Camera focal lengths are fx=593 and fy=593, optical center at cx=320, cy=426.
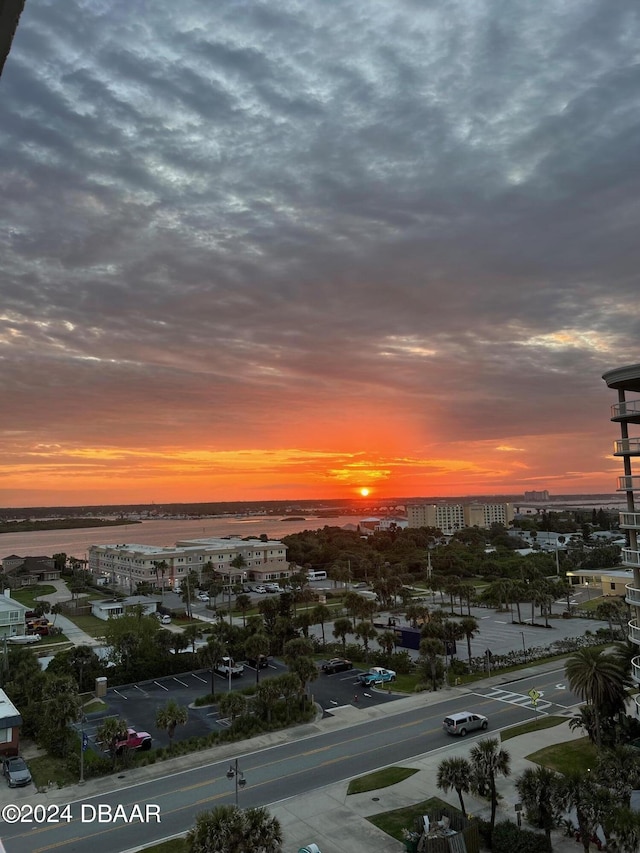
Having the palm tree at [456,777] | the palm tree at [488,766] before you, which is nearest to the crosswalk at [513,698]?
the palm tree at [488,766]

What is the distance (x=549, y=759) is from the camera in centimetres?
3431

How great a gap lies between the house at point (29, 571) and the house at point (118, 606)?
40864 mm

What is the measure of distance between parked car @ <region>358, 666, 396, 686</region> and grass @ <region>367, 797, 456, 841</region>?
22.2m

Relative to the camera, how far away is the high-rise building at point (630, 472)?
111 ft

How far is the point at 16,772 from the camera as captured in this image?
Result: 112ft

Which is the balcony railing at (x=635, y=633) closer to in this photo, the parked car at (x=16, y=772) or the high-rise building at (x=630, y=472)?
the high-rise building at (x=630, y=472)

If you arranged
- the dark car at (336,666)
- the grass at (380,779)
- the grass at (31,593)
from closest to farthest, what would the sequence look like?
the grass at (380,779) → the dark car at (336,666) → the grass at (31,593)

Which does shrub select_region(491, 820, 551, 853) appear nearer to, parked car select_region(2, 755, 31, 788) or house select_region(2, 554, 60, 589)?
parked car select_region(2, 755, 31, 788)

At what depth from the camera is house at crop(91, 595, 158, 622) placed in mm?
86562

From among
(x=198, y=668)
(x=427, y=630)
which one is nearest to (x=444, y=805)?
(x=427, y=630)

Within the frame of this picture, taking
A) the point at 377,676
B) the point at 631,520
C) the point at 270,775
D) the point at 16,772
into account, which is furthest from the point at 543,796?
the point at 377,676

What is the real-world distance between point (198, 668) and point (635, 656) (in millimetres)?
40003

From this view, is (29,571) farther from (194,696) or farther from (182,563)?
(194,696)

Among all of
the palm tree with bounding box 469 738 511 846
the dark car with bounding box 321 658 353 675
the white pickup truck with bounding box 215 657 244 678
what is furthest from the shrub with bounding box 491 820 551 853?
the white pickup truck with bounding box 215 657 244 678
